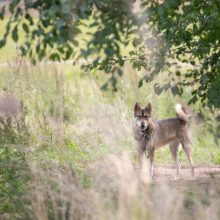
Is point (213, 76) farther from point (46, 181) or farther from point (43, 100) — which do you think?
point (43, 100)

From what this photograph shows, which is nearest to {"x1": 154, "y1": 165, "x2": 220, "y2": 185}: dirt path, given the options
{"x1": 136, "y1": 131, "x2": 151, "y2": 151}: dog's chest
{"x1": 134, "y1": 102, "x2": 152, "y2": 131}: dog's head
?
{"x1": 136, "y1": 131, "x2": 151, "y2": 151}: dog's chest

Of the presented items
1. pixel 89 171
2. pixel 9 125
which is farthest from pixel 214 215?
pixel 9 125

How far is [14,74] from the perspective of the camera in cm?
1355

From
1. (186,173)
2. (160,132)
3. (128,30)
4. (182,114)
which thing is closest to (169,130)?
(160,132)

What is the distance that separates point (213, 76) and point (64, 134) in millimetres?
4457

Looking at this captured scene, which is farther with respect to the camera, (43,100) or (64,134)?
(43,100)

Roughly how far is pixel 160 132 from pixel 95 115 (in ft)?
4.04

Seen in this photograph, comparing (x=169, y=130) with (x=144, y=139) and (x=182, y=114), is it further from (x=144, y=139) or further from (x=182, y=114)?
(x=144, y=139)

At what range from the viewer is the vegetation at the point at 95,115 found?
5.91 metres

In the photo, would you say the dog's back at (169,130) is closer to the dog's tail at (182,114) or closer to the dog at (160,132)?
the dog at (160,132)

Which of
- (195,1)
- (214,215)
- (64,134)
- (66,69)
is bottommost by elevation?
(214,215)

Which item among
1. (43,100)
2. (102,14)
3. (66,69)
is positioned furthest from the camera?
(66,69)

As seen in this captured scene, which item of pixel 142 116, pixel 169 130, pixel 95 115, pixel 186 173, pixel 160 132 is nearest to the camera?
pixel 186 173

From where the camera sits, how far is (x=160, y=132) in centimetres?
1377
